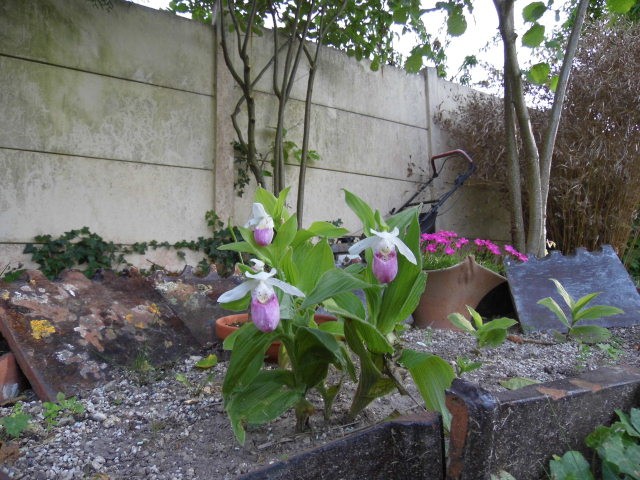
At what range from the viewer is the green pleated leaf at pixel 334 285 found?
961 mm

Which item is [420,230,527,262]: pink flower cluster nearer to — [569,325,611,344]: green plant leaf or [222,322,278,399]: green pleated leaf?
[569,325,611,344]: green plant leaf

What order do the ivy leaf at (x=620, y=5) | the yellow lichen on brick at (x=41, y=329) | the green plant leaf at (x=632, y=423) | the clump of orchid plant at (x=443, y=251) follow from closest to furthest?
the green plant leaf at (x=632, y=423), the yellow lichen on brick at (x=41, y=329), the ivy leaf at (x=620, y=5), the clump of orchid plant at (x=443, y=251)

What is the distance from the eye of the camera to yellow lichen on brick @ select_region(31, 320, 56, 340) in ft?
5.10

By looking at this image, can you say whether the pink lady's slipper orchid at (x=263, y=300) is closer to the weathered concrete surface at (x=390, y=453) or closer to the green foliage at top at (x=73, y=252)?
the weathered concrete surface at (x=390, y=453)

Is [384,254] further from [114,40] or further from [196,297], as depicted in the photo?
[114,40]

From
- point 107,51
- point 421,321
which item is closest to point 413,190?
point 421,321

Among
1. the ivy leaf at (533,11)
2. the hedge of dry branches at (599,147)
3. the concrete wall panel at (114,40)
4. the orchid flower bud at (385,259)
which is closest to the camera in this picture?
the orchid flower bud at (385,259)

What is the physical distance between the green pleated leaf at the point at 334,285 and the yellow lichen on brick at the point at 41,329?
1.01 metres

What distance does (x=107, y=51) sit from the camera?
323 cm

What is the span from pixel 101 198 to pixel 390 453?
273cm

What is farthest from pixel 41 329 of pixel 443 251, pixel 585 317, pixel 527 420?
pixel 443 251

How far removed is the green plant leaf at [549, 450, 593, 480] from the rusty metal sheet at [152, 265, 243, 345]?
4.13 ft

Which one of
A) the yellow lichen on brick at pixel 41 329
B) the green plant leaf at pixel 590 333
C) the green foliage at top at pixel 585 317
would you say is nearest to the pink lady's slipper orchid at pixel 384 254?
the yellow lichen on brick at pixel 41 329

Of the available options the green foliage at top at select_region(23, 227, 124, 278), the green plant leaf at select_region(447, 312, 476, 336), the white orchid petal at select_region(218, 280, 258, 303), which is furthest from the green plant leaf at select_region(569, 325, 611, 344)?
the green foliage at top at select_region(23, 227, 124, 278)
